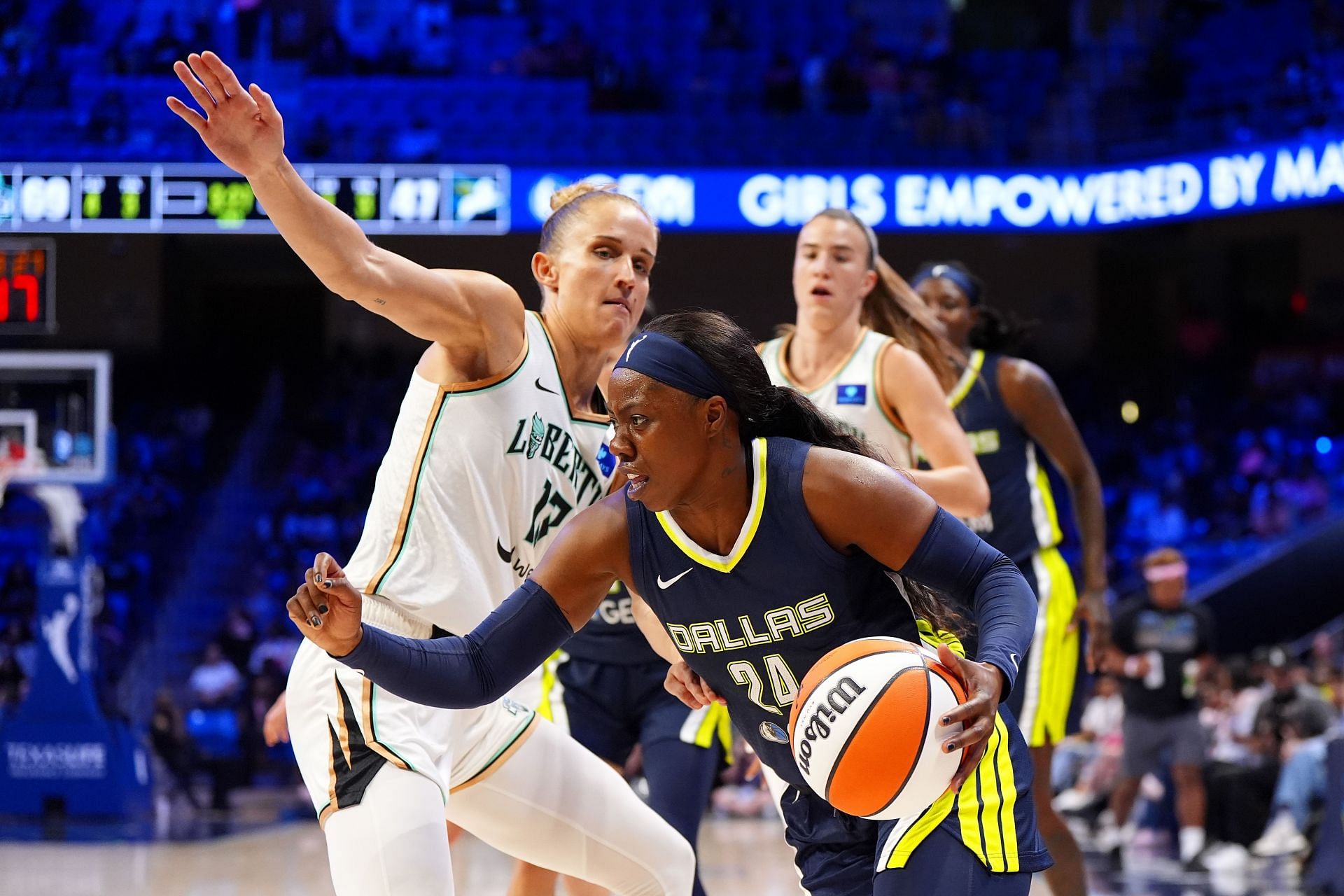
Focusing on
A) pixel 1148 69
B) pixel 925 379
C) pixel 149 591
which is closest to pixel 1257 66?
pixel 1148 69

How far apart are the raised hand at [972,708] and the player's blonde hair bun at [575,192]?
4.94 feet

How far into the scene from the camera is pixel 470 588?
3.20m

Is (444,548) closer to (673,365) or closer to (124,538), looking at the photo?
(673,365)

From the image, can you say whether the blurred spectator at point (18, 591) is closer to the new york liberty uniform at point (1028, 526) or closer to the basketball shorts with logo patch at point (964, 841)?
the new york liberty uniform at point (1028, 526)

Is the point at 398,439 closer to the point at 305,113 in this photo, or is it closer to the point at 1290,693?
the point at 1290,693

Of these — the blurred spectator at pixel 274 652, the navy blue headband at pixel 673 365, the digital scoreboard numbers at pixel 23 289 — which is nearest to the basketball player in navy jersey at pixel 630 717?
the navy blue headband at pixel 673 365

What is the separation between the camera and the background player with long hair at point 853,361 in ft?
14.0

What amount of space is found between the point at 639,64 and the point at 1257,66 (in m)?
6.13

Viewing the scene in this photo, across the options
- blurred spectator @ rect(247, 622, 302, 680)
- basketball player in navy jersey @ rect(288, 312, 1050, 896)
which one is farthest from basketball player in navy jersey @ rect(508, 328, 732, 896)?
blurred spectator @ rect(247, 622, 302, 680)

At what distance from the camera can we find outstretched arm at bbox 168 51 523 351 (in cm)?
285

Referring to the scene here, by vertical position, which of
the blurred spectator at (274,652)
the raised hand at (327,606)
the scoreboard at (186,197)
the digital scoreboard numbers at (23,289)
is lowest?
the blurred spectator at (274,652)

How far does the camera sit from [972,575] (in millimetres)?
2672

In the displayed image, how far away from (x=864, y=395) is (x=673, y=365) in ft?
5.96

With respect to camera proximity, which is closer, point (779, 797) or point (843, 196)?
point (779, 797)
